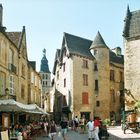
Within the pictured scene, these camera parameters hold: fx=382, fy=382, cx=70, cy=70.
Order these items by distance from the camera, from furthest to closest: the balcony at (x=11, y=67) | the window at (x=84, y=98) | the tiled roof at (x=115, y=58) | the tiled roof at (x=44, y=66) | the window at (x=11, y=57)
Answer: the tiled roof at (x=44, y=66), the tiled roof at (x=115, y=58), the window at (x=84, y=98), the window at (x=11, y=57), the balcony at (x=11, y=67)

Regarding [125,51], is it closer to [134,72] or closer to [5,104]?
[134,72]

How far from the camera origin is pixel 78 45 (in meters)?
56.0

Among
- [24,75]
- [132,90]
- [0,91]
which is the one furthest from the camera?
[132,90]

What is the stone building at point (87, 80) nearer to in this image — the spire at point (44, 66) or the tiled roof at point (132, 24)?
the tiled roof at point (132, 24)

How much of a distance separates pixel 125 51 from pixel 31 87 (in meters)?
11.6

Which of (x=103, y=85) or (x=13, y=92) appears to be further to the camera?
(x=103, y=85)

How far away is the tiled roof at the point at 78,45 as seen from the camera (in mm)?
53969

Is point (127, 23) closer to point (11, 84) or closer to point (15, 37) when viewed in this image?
point (15, 37)

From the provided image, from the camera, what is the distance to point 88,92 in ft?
178

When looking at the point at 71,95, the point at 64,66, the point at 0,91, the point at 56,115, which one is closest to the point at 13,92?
the point at 0,91

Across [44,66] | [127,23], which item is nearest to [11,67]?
[127,23]

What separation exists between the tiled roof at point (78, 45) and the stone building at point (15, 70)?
451 inches

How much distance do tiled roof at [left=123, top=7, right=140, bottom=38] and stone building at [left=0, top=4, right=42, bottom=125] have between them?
12227 mm

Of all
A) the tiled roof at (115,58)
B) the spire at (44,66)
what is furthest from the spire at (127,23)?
the spire at (44,66)
